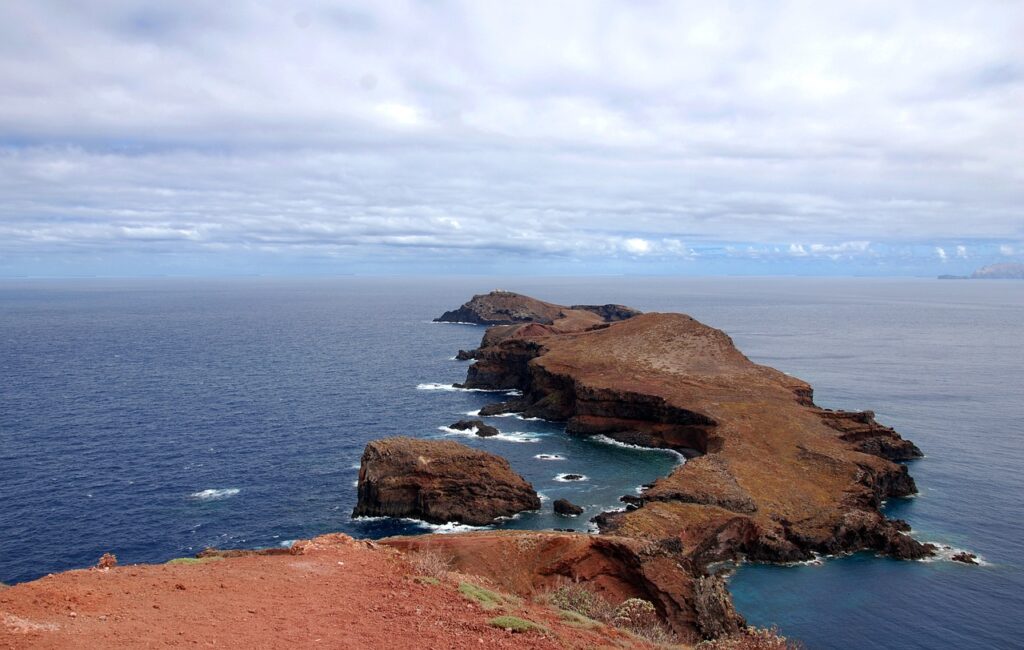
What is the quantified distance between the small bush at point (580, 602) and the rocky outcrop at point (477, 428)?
48.2 m

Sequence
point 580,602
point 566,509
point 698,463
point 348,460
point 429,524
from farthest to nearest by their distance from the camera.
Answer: point 348,460 < point 698,463 < point 429,524 < point 566,509 < point 580,602

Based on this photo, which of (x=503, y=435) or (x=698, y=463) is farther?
(x=503, y=435)

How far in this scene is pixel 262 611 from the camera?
63.5 feet

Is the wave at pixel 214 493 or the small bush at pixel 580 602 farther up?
the small bush at pixel 580 602

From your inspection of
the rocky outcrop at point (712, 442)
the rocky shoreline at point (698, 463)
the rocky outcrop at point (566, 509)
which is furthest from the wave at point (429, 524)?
the rocky shoreline at point (698, 463)

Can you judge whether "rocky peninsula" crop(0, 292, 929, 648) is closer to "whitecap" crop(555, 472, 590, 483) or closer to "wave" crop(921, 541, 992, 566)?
"wave" crop(921, 541, 992, 566)

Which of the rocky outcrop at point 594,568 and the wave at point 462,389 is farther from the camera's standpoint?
the wave at point 462,389

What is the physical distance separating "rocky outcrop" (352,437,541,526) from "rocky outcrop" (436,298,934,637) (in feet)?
27.8

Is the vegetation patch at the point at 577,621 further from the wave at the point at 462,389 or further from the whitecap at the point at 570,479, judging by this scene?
the wave at the point at 462,389

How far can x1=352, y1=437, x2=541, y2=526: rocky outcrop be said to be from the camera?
182 ft

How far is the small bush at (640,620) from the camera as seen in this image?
27.6 meters

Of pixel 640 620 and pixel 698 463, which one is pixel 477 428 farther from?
pixel 640 620

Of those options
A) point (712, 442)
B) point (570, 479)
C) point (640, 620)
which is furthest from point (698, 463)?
point (640, 620)

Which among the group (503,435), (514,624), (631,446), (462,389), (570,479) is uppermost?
(514,624)
